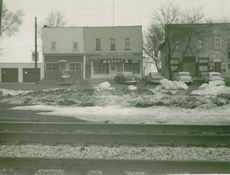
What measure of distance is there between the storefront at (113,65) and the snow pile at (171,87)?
74 centimetres

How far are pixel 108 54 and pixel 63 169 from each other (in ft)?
12.8

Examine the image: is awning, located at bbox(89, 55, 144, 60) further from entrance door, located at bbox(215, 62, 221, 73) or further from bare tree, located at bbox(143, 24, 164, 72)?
entrance door, located at bbox(215, 62, 221, 73)

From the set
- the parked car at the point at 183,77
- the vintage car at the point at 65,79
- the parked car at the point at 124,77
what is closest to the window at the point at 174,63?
the parked car at the point at 183,77

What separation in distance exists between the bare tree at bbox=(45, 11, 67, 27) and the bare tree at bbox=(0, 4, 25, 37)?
63 centimetres

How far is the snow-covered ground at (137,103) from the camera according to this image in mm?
5934

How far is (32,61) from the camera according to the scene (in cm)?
613

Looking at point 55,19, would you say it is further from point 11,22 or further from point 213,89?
point 213,89

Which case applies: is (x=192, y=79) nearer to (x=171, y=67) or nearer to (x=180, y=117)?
(x=171, y=67)

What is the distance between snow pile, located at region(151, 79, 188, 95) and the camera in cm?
639

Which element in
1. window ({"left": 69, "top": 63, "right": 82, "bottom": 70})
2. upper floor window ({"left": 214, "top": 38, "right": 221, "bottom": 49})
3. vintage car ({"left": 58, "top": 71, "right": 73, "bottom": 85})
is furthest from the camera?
vintage car ({"left": 58, "top": 71, "right": 73, "bottom": 85})

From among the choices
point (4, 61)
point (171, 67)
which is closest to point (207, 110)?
point (171, 67)

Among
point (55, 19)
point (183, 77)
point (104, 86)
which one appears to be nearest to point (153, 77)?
point (183, 77)

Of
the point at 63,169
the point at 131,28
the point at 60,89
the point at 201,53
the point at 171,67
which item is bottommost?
the point at 63,169

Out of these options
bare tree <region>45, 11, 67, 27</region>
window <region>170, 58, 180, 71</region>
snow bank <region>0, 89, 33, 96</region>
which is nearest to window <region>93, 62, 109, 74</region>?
bare tree <region>45, 11, 67, 27</region>
